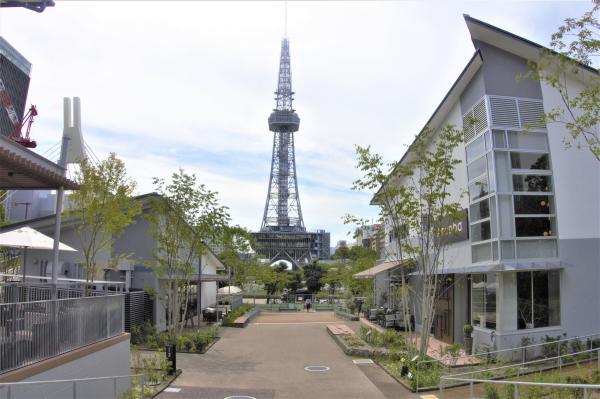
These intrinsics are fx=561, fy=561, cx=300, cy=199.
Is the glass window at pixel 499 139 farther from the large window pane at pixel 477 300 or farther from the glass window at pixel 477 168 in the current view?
the large window pane at pixel 477 300

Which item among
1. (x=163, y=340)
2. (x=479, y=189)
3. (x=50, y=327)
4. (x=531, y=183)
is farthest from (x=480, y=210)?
(x=50, y=327)

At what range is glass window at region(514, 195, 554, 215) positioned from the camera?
61.9 ft

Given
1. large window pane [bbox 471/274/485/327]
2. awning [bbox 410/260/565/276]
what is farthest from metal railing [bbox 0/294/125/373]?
large window pane [bbox 471/274/485/327]

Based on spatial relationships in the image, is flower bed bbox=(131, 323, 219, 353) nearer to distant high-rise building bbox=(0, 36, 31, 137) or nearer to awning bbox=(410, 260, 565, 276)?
awning bbox=(410, 260, 565, 276)

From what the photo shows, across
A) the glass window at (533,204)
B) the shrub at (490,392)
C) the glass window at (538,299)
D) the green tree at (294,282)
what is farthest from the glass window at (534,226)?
the green tree at (294,282)

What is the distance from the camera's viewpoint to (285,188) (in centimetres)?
14575

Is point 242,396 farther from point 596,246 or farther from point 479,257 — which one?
point 596,246

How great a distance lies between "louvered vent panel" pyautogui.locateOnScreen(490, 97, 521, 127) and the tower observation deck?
394 feet

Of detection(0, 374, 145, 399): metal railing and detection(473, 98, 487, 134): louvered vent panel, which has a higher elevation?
detection(473, 98, 487, 134): louvered vent panel

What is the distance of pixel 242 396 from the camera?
45.3ft

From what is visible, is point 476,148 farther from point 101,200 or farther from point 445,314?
point 101,200

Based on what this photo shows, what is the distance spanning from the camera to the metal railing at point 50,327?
880 cm

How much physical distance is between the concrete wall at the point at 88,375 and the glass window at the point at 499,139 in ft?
43.7

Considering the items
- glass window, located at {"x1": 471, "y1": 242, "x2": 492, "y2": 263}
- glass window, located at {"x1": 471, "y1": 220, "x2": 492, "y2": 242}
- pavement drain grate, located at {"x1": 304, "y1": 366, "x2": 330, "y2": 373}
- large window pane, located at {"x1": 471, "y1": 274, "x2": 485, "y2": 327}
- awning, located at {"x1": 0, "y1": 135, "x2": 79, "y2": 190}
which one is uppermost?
awning, located at {"x1": 0, "y1": 135, "x2": 79, "y2": 190}
